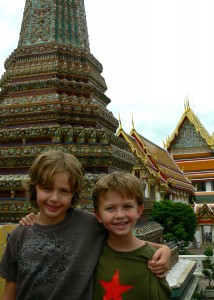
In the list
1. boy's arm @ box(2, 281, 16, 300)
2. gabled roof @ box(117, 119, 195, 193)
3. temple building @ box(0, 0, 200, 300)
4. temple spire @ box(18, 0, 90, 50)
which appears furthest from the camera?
gabled roof @ box(117, 119, 195, 193)

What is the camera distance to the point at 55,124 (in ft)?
16.8

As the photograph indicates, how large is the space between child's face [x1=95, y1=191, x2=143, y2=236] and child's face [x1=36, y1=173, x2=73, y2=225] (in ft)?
0.59

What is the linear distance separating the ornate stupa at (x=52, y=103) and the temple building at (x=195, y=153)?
17.1 meters

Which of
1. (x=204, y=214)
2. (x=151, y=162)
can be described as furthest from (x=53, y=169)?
(x=204, y=214)

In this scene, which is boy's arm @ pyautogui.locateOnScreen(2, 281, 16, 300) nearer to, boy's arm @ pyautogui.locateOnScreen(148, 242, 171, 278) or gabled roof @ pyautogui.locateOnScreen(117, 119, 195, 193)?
boy's arm @ pyautogui.locateOnScreen(148, 242, 171, 278)

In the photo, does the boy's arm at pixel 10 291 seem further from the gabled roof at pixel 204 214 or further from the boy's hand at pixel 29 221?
the gabled roof at pixel 204 214

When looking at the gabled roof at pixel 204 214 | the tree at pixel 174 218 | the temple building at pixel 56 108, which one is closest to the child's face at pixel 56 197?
the temple building at pixel 56 108

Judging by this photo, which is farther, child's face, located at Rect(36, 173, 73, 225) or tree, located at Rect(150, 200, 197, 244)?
tree, located at Rect(150, 200, 197, 244)

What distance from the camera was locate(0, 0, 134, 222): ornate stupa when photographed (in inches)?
191

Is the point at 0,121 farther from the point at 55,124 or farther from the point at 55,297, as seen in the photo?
the point at 55,297

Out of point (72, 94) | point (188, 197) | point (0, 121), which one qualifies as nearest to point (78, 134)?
point (72, 94)

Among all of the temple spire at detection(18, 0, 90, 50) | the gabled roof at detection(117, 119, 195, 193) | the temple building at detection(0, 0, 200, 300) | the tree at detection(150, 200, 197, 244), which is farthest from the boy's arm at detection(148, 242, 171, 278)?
the gabled roof at detection(117, 119, 195, 193)

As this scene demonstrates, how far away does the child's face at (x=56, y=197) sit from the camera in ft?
5.62

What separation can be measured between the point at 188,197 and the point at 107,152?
1822cm
